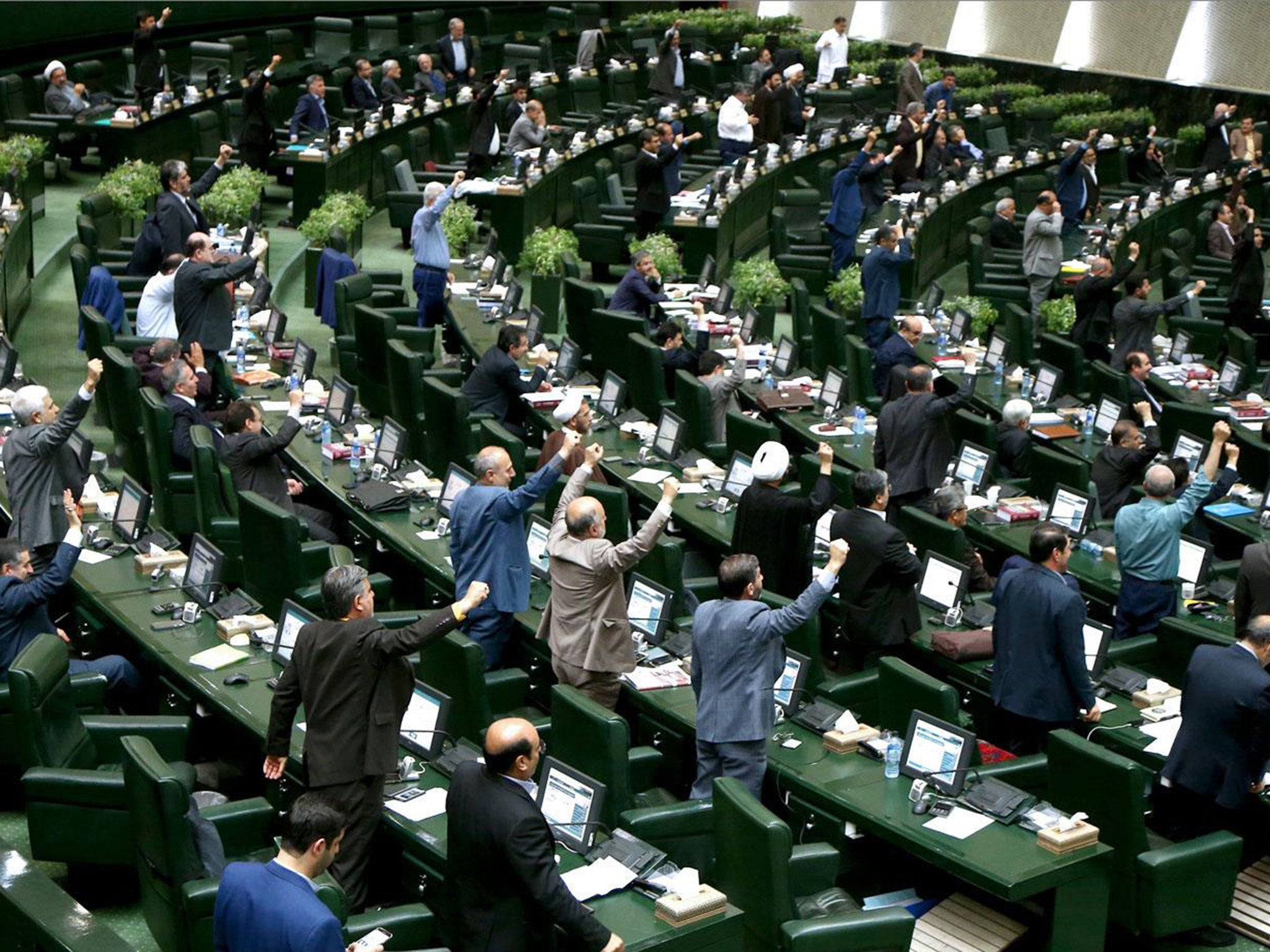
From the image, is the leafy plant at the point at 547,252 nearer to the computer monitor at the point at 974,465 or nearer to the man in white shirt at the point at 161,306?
the man in white shirt at the point at 161,306

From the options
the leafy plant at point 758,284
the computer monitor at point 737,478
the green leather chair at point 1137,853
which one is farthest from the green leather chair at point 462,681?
the leafy plant at point 758,284

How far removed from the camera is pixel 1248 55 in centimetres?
2528

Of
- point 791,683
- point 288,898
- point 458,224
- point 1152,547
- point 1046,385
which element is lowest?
point 458,224

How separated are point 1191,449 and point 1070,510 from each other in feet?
4.60

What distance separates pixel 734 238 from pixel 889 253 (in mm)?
4168

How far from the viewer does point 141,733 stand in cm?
752

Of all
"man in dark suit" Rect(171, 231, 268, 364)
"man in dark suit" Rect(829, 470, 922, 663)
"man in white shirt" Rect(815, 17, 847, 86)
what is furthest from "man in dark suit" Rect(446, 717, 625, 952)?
"man in white shirt" Rect(815, 17, 847, 86)

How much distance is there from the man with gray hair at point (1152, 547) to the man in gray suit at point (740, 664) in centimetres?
257

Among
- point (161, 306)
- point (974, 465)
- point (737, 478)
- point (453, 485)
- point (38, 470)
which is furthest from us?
point (161, 306)

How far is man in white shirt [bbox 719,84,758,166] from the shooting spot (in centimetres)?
2019

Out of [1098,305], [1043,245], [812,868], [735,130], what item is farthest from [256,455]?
[735,130]

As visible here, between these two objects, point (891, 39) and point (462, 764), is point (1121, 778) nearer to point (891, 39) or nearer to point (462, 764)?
point (462, 764)

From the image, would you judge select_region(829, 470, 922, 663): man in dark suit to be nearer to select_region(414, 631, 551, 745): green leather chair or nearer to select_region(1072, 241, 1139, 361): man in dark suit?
select_region(414, 631, 551, 745): green leather chair

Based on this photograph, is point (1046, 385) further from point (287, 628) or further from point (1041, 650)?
point (287, 628)
